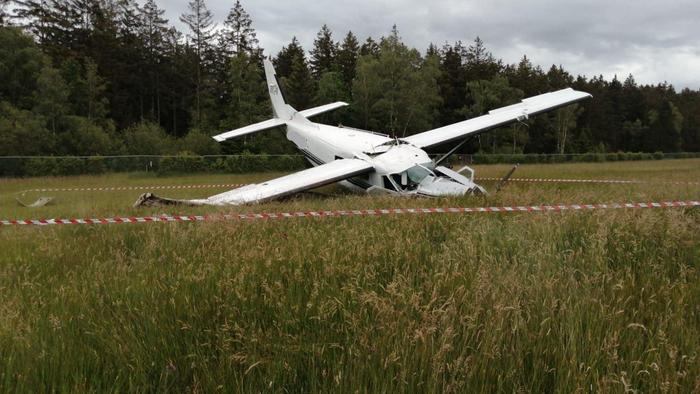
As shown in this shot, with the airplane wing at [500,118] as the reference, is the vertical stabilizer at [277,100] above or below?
above

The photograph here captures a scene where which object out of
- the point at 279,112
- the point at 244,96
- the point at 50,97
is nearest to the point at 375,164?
the point at 279,112

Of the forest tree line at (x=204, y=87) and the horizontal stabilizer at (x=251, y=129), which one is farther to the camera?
the forest tree line at (x=204, y=87)

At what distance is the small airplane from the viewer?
42.3ft

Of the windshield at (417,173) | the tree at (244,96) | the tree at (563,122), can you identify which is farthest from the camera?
the tree at (563,122)

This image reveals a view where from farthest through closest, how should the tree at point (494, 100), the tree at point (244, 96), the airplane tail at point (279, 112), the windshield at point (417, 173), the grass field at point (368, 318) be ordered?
the tree at point (494, 100)
the tree at point (244, 96)
the airplane tail at point (279, 112)
the windshield at point (417, 173)
the grass field at point (368, 318)

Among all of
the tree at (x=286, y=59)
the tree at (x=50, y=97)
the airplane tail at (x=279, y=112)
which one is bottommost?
the airplane tail at (x=279, y=112)

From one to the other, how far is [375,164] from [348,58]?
224ft

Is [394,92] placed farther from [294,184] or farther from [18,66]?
[294,184]

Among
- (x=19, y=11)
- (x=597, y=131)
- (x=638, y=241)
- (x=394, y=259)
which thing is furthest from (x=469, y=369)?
(x=597, y=131)

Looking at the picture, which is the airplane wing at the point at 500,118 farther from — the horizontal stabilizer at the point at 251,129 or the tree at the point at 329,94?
the tree at the point at 329,94

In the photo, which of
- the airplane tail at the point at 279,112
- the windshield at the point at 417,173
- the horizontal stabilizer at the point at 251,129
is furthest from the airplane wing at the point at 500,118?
the horizontal stabilizer at the point at 251,129

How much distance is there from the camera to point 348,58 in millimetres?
78438

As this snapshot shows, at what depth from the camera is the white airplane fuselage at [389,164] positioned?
13.0 meters

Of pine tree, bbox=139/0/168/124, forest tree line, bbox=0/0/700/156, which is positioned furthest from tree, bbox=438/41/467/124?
pine tree, bbox=139/0/168/124
